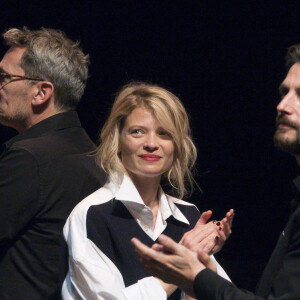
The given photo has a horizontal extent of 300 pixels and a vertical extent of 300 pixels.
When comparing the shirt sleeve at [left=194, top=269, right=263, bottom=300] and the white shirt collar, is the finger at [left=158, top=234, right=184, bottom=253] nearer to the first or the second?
the shirt sleeve at [left=194, top=269, right=263, bottom=300]

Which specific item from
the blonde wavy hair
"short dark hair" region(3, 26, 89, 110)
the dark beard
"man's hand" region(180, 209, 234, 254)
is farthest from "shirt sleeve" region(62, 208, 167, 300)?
"short dark hair" region(3, 26, 89, 110)

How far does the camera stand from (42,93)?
265 centimetres

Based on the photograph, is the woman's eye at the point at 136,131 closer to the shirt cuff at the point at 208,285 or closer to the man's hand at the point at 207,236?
the man's hand at the point at 207,236

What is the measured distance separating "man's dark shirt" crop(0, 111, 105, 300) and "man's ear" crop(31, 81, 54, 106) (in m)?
0.28

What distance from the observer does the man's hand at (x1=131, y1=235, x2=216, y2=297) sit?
1.75m

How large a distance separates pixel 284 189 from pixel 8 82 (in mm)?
2031

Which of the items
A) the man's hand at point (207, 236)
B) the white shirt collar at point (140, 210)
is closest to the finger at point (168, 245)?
the man's hand at point (207, 236)

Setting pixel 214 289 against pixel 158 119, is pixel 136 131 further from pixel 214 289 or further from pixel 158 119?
pixel 214 289

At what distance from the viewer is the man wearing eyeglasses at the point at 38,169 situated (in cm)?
225

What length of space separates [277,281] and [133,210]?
2.34ft

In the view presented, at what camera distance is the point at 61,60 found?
272 centimetres

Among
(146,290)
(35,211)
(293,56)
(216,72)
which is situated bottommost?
(146,290)

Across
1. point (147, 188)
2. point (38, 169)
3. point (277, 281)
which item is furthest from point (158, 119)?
point (277, 281)

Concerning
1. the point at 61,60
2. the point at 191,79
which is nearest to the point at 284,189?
the point at 191,79
